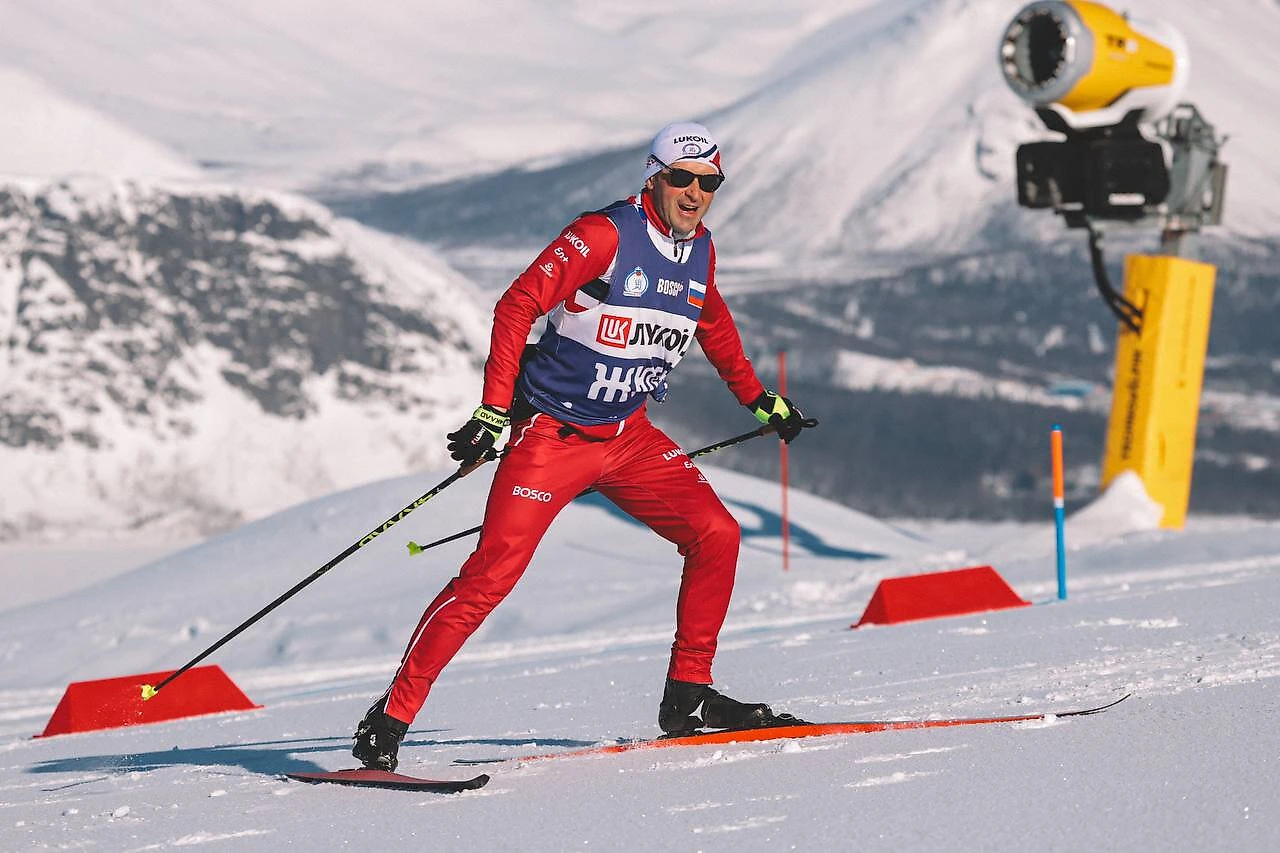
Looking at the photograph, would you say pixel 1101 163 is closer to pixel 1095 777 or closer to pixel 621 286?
pixel 621 286

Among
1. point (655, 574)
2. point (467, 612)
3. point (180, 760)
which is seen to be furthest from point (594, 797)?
point (655, 574)

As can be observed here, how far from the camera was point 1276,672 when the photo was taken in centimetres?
549

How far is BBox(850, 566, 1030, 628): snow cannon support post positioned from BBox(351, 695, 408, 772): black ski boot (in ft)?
16.1

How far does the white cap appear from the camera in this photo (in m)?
5.25

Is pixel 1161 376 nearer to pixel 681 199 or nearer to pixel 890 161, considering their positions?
pixel 681 199

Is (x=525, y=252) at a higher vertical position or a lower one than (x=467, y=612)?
higher

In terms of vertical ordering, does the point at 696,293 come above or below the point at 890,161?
below

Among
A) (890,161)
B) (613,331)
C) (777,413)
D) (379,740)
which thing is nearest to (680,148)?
(613,331)

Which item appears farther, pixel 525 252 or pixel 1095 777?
pixel 525 252

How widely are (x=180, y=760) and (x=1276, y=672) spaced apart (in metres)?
3.47

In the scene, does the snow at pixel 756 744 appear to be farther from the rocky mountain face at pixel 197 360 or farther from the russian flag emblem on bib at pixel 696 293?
the rocky mountain face at pixel 197 360

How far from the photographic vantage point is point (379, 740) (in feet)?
16.7

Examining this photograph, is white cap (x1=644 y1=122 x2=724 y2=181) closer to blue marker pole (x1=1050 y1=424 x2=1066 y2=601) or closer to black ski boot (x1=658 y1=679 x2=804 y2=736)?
black ski boot (x1=658 y1=679 x2=804 y2=736)

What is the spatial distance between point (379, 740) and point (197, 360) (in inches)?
998
